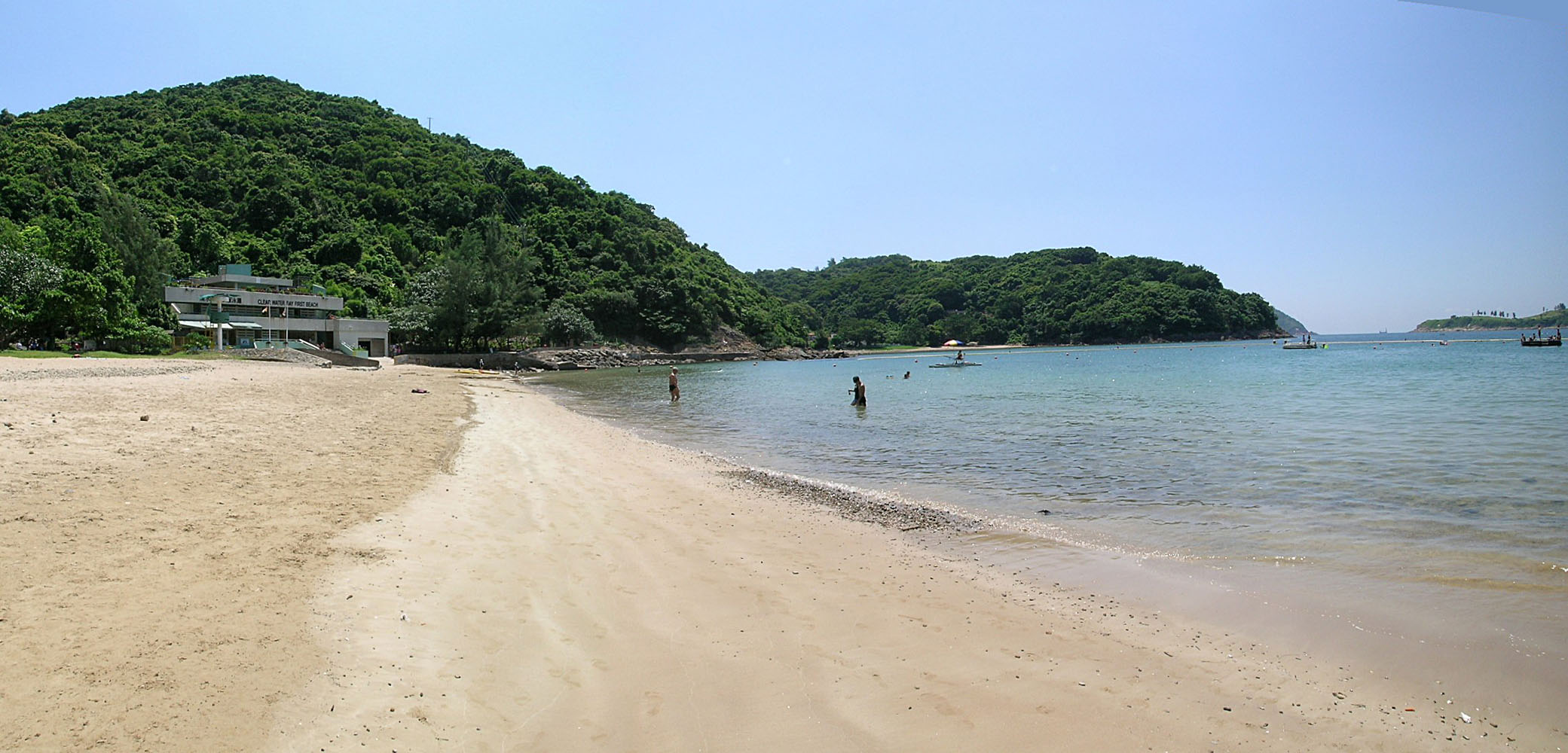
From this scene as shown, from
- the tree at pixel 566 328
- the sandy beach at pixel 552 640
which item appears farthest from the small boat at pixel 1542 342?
the sandy beach at pixel 552 640

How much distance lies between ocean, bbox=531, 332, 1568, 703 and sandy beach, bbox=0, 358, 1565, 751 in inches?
49.0

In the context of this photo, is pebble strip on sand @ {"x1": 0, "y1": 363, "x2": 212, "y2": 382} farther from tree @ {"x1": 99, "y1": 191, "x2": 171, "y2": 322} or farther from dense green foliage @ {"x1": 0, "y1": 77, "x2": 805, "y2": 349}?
tree @ {"x1": 99, "y1": 191, "x2": 171, "y2": 322}

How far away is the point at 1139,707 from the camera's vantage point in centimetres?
448

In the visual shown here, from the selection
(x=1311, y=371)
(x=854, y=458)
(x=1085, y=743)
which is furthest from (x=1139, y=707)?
(x=1311, y=371)

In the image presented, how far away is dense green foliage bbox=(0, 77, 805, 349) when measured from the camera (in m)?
51.5

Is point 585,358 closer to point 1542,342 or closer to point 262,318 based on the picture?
point 262,318

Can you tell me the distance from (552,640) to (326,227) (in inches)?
4109

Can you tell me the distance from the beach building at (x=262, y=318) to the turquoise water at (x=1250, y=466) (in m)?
37.3

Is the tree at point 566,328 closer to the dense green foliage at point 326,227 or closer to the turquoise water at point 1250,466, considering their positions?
the dense green foliage at point 326,227

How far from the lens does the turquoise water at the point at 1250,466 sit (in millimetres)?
7809

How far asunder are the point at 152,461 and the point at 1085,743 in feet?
32.9

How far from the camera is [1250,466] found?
1370 centimetres

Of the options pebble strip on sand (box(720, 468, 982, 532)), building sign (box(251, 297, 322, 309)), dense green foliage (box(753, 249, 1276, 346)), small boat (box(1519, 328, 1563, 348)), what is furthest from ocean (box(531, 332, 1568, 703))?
dense green foliage (box(753, 249, 1276, 346))

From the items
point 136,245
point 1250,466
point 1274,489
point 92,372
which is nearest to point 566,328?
point 136,245
